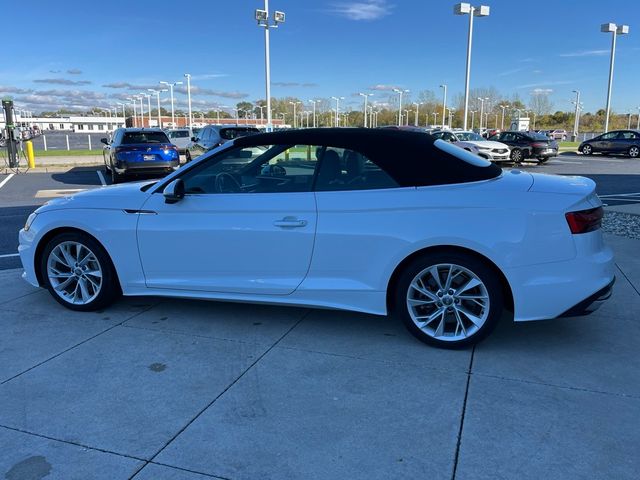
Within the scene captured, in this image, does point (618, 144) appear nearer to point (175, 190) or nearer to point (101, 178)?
point (101, 178)

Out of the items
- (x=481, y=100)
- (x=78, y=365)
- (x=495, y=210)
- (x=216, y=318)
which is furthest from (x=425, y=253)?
(x=481, y=100)

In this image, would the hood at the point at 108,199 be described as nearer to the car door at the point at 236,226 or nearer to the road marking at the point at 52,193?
the car door at the point at 236,226

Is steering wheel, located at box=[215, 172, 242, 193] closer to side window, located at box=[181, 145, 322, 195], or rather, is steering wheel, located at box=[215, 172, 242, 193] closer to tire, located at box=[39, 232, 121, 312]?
side window, located at box=[181, 145, 322, 195]

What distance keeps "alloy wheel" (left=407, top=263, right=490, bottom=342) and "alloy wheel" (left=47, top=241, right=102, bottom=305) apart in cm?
270

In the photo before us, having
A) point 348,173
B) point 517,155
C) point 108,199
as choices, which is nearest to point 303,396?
point 348,173

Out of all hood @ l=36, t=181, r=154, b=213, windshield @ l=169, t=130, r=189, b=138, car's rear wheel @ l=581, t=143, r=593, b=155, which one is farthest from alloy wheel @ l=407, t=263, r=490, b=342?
car's rear wheel @ l=581, t=143, r=593, b=155

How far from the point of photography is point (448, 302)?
3.78 metres

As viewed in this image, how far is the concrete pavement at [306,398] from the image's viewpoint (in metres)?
2.59

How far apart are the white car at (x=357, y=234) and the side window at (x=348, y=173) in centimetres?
1

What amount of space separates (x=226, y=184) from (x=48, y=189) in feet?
39.3

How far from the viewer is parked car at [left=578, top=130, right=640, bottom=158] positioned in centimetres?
2955

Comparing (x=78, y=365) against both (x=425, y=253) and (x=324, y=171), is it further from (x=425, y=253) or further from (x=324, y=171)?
(x=425, y=253)

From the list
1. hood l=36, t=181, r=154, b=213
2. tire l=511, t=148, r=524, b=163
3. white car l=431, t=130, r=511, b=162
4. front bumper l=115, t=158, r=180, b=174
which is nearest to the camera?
hood l=36, t=181, r=154, b=213

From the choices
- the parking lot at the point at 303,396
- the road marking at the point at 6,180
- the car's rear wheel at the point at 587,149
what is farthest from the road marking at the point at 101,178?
the car's rear wheel at the point at 587,149
